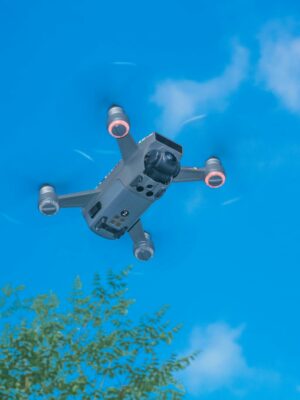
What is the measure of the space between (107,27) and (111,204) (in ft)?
4.22

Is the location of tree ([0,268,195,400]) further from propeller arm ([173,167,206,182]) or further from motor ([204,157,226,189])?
motor ([204,157,226,189])

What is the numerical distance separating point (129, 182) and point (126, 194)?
11 centimetres

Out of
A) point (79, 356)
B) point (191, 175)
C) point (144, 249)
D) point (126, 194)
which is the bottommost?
point (79, 356)

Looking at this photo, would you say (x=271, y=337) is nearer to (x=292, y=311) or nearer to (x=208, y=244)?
(x=292, y=311)

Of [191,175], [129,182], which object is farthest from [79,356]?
[191,175]

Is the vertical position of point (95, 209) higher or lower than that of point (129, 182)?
higher

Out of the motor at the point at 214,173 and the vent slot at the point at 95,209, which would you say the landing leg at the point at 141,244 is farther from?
the motor at the point at 214,173

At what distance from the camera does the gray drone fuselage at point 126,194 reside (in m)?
6.16

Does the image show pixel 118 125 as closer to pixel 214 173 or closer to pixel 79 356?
pixel 214 173

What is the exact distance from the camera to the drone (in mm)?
6113

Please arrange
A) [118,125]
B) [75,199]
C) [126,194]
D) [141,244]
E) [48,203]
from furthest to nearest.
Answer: [141,244] < [75,199] < [48,203] < [126,194] < [118,125]

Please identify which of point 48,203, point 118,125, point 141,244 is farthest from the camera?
point 141,244

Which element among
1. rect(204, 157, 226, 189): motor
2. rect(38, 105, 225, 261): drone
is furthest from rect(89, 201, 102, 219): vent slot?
rect(204, 157, 226, 189): motor

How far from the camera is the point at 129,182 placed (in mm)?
6242
